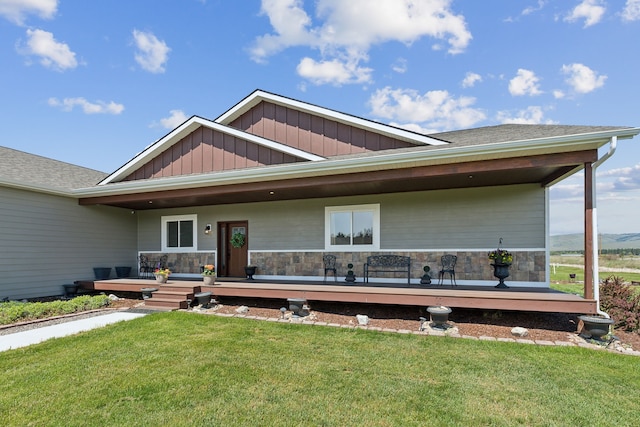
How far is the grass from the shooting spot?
9.77 feet

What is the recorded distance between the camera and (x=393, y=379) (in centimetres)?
374

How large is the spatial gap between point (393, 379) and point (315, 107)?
721 centimetres

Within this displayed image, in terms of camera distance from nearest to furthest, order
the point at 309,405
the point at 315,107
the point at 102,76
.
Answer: the point at 309,405 < the point at 315,107 < the point at 102,76

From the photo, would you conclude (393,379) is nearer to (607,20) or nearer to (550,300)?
(550,300)

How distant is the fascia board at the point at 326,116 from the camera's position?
314 inches

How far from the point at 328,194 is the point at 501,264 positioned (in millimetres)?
4353

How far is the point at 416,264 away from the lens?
8.39 meters

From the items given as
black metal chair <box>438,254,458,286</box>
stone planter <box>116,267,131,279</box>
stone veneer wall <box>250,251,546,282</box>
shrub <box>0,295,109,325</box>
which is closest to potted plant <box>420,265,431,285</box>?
stone veneer wall <box>250,251,546,282</box>

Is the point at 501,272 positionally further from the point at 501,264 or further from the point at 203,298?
the point at 203,298

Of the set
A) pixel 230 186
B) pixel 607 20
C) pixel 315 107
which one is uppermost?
pixel 607 20

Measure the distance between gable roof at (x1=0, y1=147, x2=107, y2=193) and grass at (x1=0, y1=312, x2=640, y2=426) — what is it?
17.4ft

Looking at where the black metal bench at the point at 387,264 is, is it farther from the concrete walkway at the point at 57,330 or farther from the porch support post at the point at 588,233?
the concrete walkway at the point at 57,330

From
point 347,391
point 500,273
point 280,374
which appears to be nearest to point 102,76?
point 280,374

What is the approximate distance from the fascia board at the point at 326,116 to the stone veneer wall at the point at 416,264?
2845 millimetres
